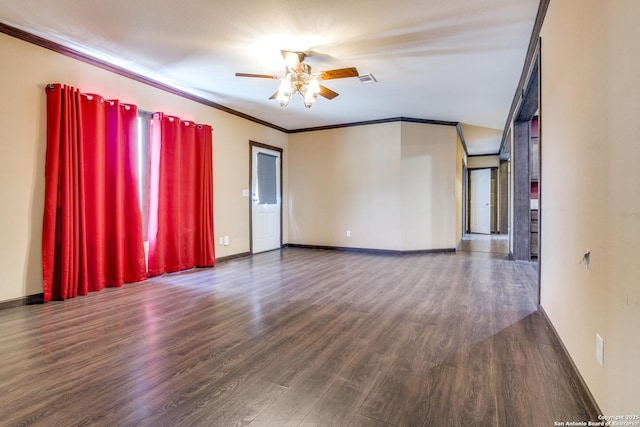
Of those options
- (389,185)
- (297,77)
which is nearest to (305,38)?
(297,77)

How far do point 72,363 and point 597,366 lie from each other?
2.84 meters

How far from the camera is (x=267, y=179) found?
6527mm

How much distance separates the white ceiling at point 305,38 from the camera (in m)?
2.62

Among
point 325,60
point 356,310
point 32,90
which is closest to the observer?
point 356,310

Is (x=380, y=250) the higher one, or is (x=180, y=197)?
(x=180, y=197)

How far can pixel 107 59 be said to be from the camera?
141 inches

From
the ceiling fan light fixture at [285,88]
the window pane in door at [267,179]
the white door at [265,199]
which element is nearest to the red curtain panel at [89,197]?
the ceiling fan light fixture at [285,88]

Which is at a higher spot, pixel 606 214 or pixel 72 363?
pixel 606 214

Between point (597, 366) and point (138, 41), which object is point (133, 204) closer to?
point (138, 41)

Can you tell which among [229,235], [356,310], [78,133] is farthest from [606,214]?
[229,235]

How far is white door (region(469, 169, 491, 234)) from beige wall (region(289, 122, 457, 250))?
4746 millimetres

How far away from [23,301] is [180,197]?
201 cm

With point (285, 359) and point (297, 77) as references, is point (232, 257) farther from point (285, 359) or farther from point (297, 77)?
point (285, 359)

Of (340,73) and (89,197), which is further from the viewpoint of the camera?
(89,197)
